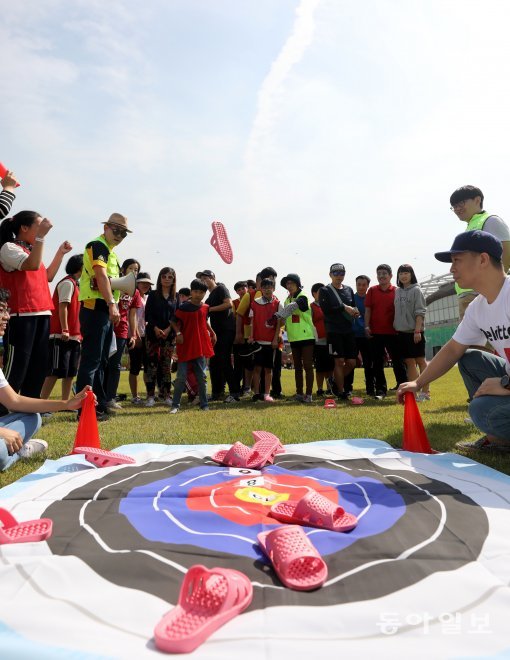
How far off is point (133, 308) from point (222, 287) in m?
1.37

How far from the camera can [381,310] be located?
22.5ft

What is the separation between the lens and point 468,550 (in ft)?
5.74

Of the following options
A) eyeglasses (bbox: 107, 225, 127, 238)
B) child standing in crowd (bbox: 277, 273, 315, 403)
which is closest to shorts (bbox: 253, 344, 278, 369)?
child standing in crowd (bbox: 277, 273, 315, 403)

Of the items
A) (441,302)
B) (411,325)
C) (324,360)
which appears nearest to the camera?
(411,325)

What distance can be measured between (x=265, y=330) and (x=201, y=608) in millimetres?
5907

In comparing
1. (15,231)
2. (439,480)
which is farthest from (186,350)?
(439,480)

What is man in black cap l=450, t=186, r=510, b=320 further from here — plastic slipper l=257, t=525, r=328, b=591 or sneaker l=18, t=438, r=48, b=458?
sneaker l=18, t=438, r=48, b=458

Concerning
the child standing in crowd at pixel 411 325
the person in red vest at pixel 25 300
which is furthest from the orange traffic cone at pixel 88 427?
the child standing in crowd at pixel 411 325

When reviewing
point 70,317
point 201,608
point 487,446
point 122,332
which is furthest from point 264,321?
point 201,608

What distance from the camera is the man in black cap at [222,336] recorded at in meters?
7.33

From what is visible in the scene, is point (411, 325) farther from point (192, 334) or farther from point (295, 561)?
point (295, 561)

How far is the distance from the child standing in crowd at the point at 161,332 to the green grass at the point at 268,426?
996mm

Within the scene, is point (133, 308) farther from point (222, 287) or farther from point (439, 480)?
point (439, 480)

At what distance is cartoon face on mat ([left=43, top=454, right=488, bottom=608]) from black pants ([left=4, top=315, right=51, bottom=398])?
51.8 inches
